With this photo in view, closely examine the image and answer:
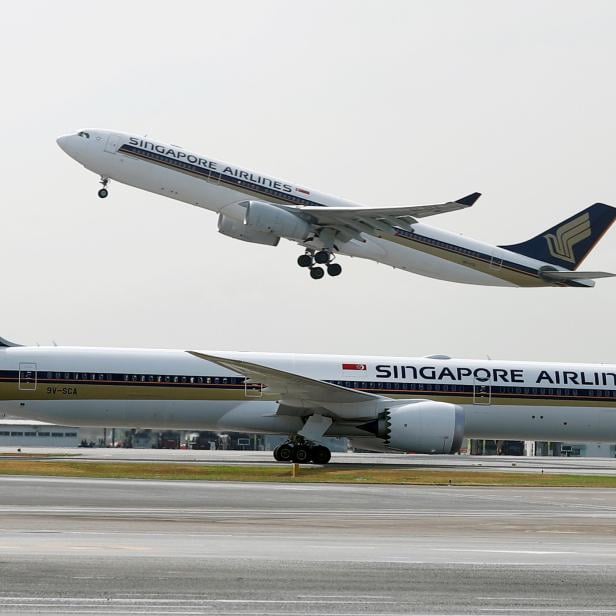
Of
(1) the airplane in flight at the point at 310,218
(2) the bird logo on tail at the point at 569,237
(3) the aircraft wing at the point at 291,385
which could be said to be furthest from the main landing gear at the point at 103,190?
(2) the bird logo on tail at the point at 569,237

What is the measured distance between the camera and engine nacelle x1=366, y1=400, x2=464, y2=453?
36656 mm

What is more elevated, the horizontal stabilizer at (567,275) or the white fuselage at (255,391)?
the horizontal stabilizer at (567,275)

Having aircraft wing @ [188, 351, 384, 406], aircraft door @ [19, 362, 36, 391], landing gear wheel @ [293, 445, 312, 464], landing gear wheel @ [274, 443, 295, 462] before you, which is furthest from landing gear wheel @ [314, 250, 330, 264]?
aircraft door @ [19, 362, 36, 391]

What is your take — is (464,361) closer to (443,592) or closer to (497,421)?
(497,421)

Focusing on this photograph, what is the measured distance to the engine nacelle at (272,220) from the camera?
141 ft

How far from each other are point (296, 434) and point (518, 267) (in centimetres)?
1521

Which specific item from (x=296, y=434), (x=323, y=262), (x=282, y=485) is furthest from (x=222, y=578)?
(x=323, y=262)

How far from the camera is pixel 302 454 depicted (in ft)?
125

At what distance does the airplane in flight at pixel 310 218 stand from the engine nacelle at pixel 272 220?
37 millimetres

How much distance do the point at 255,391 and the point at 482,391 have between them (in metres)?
7.76

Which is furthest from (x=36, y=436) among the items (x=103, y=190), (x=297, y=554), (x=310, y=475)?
(x=297, y=554)

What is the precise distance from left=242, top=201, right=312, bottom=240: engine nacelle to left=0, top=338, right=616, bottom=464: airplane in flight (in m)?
5.52

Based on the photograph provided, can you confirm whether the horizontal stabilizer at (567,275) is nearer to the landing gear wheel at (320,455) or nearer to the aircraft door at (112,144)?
the landing gear wheel at (320,455)

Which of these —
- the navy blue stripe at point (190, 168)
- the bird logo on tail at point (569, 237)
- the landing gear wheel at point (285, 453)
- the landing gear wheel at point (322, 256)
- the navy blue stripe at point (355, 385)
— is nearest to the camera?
the navy blue stripe at point (355, 385)
